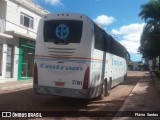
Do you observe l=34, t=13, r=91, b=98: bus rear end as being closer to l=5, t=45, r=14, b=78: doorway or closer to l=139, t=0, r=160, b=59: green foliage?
l=5, t=45, r=14, b=78: doorway

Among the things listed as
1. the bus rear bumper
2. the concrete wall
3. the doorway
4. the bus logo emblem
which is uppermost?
the concrete wall

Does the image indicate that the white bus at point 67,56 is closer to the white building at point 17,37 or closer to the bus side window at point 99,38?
the bus side window at point 99,38

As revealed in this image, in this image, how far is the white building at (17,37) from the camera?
21.6 m

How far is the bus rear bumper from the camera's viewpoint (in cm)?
1042

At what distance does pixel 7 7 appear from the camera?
21.9 m

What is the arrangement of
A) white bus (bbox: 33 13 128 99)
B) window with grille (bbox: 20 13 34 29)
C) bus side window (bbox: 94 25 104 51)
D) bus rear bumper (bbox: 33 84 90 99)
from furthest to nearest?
window with grille (bbox: 20 13 34 29), bus side window (bbox: 94 25 104 51), white bus (bbox: 33 13 128 99), bus rear bumper (bbox: 33 84 90 99)

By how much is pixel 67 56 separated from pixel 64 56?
122mm

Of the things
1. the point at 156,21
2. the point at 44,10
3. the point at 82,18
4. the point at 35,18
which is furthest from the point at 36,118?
the point at 156,21

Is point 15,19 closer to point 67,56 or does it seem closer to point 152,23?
point 67,56

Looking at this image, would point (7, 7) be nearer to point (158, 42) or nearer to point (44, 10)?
point (44, 10)

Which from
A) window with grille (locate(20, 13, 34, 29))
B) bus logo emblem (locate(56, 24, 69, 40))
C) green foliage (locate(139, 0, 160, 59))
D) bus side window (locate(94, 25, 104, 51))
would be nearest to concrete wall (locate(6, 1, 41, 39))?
window with grille (locate(20, 13, 34, 29))

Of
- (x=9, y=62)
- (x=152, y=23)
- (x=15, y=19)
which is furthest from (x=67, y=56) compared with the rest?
(x=152, y=23)

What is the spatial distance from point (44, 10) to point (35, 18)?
103 inches

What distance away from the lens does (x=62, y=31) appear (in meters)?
11.0
